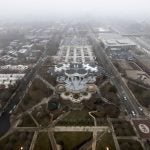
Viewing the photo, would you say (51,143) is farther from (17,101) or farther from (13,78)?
(13,78)

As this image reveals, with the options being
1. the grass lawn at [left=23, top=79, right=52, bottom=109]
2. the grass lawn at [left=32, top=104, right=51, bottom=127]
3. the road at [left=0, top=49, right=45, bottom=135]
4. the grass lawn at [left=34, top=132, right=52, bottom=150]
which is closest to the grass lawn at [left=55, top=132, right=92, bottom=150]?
the grass lawn at [left=34, top=132, right=52, bottom=150]

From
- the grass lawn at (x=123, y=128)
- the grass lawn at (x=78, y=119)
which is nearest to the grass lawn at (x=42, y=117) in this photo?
the grass lawn at (x=78, y=119)

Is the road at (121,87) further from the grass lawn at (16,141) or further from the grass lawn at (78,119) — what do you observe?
the grass lawn at (16,141)

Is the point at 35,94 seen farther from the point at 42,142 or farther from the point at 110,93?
the point at 110,93

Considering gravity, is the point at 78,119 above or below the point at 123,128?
above

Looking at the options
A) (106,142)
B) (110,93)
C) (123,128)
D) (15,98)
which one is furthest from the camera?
(110,93)

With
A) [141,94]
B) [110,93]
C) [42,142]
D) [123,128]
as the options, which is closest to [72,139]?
[42,142]
